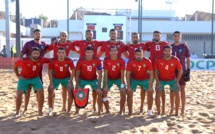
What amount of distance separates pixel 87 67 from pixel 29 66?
3.78 ft

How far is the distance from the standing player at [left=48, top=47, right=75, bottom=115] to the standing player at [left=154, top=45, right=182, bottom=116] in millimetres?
1722

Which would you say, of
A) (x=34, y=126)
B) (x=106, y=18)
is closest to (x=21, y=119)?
(x=34, y=126)

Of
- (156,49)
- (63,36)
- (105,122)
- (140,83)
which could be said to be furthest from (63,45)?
(105,122)

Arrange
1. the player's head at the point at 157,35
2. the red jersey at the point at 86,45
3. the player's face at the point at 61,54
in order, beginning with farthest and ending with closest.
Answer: the red jersey at the point at 86,45 < the player's head at the point at 157,35 < the player's face at the point at 61,54

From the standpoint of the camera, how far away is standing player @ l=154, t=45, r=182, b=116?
729cm

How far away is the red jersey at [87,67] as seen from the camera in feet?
24.3

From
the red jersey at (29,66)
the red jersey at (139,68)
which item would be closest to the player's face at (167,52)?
the red jersey at (139,68)

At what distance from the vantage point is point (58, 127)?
20.5ft

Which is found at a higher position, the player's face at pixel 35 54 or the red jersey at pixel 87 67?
the player's face at pixel 35 54

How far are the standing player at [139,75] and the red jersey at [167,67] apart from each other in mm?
205

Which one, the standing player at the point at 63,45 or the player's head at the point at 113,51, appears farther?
the standing player at the point at 63,45

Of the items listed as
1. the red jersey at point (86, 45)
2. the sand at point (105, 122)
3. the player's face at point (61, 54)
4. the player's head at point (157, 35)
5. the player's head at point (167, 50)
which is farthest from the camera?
the red jersey at point (86, 45)

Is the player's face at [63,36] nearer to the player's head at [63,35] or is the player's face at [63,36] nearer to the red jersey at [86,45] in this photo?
the player's head at [63,35]

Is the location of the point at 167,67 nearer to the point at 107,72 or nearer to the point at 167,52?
the point at 167,52
